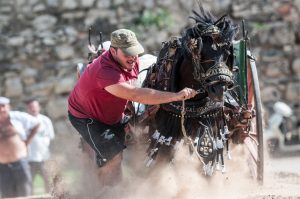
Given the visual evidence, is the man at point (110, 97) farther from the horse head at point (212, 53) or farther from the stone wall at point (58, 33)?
→ the stone wall at point (58, 33)

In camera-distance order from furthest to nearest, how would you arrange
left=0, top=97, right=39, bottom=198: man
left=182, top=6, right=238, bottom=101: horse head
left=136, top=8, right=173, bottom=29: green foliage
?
1. left=136, top=8, right=173, bottom=29: green foliage
2. left=0, top=97, right=39, bottom=198: man
3. left=182, top=6, right=238, bottom=101: horse head

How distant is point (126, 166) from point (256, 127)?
4.35 feet

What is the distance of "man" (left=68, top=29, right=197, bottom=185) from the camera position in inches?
251

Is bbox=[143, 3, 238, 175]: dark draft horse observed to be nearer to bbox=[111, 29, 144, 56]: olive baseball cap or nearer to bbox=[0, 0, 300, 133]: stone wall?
bbox=[111, 29, 144, 56]: olive baseball cap

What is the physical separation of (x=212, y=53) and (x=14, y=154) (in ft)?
15.6

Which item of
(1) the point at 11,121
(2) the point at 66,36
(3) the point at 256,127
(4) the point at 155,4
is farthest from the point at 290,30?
(3) the point at 256,127

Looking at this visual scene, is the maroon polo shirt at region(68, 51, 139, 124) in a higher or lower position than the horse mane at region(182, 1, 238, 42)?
lower

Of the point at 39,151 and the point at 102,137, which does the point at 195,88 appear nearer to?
the point at 102,137

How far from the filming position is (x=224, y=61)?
6297 millimetres

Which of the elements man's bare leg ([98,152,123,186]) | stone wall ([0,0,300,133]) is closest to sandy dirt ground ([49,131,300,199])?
man's bare leg ([98,152,123,186])

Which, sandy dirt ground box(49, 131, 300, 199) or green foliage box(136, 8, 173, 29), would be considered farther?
green foliage box(136, 8, 173, 29)

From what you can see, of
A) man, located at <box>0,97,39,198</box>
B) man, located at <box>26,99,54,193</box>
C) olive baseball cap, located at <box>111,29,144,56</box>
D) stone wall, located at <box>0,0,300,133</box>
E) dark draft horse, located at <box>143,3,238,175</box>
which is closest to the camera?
dark draft horse, located at <box>143,3,238,175</box>

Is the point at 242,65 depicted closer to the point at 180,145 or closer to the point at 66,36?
the point at 180,145

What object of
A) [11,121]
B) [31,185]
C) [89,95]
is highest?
[89,95]
